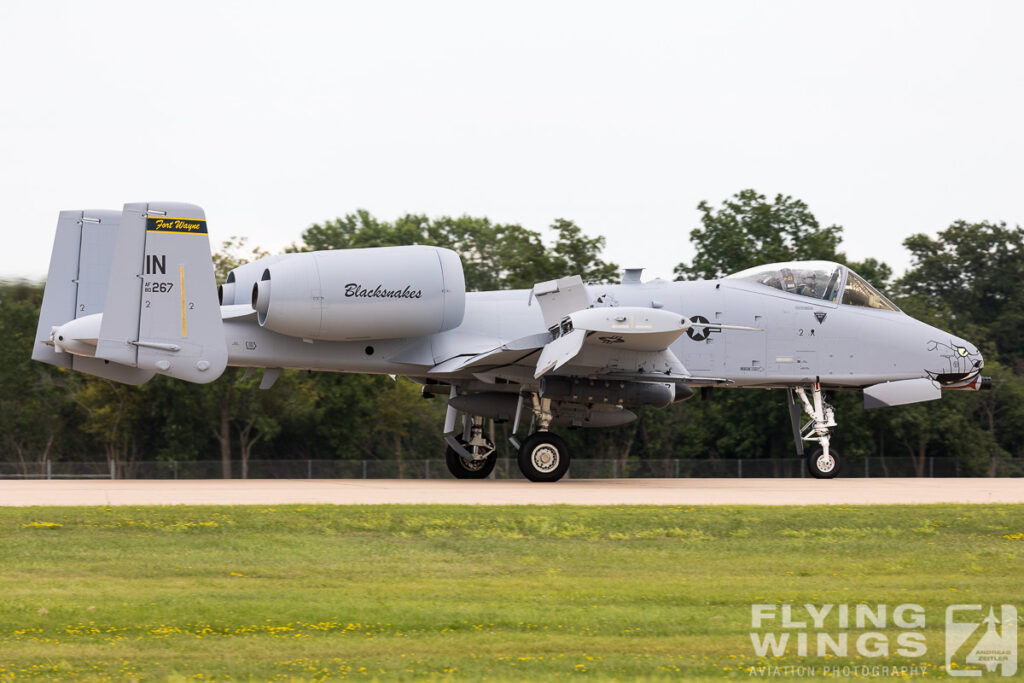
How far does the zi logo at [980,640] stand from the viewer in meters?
7.41

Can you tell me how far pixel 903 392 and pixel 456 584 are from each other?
54.9ft

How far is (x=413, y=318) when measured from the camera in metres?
22.0

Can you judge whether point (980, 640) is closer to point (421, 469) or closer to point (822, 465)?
point (822, 465)

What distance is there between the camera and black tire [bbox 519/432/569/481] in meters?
21.9

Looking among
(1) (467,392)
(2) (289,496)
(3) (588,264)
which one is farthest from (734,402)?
(2) (289,496)

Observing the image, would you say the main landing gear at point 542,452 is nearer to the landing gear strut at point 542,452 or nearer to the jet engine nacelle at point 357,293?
the landing gear strut at point 542,452

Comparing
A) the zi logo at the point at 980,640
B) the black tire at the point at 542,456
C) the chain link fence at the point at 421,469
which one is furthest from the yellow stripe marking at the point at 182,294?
the zi logo at the point at 980,640

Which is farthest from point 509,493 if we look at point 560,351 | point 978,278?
point 978,278

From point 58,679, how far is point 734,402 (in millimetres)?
34779

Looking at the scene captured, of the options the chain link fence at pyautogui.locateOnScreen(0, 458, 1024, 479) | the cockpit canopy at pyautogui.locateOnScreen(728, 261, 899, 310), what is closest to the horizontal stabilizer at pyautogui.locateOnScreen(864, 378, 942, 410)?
the cockpit canopy at pyautogui.locateOnScreen(728, 261, 899, 310)

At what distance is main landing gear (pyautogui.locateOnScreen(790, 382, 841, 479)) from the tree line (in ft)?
42.5

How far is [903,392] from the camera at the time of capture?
24.7 metres

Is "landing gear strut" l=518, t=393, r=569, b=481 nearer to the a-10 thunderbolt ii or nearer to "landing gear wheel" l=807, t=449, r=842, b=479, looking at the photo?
the a-10 thunderbolt ii

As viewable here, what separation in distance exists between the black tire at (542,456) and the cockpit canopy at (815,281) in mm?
5631
